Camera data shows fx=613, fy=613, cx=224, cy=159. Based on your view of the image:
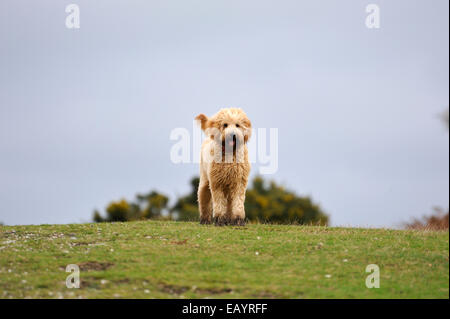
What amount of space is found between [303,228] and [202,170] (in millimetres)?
3743

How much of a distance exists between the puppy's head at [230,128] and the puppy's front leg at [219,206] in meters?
1.38

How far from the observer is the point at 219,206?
718 inches

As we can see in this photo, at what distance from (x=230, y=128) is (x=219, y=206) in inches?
97.4

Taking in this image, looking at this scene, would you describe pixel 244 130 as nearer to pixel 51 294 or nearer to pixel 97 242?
pixel 97 242

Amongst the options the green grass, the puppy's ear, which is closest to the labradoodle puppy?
the puppy's ear

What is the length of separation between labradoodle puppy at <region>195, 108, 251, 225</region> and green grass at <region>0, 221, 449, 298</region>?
3.06 feet

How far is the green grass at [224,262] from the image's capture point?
39.1 ft

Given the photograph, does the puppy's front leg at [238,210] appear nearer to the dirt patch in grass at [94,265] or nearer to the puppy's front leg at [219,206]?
the puppy's front leg at [219,206]

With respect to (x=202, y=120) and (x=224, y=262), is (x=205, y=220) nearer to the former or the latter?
(x=202, y=120)

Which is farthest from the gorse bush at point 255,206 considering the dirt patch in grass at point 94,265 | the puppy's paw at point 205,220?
the dirt patch in grass at point 94,265

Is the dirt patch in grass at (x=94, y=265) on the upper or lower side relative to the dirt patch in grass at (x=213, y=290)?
upper

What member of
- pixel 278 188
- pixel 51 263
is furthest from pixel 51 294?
pixel 278 188
